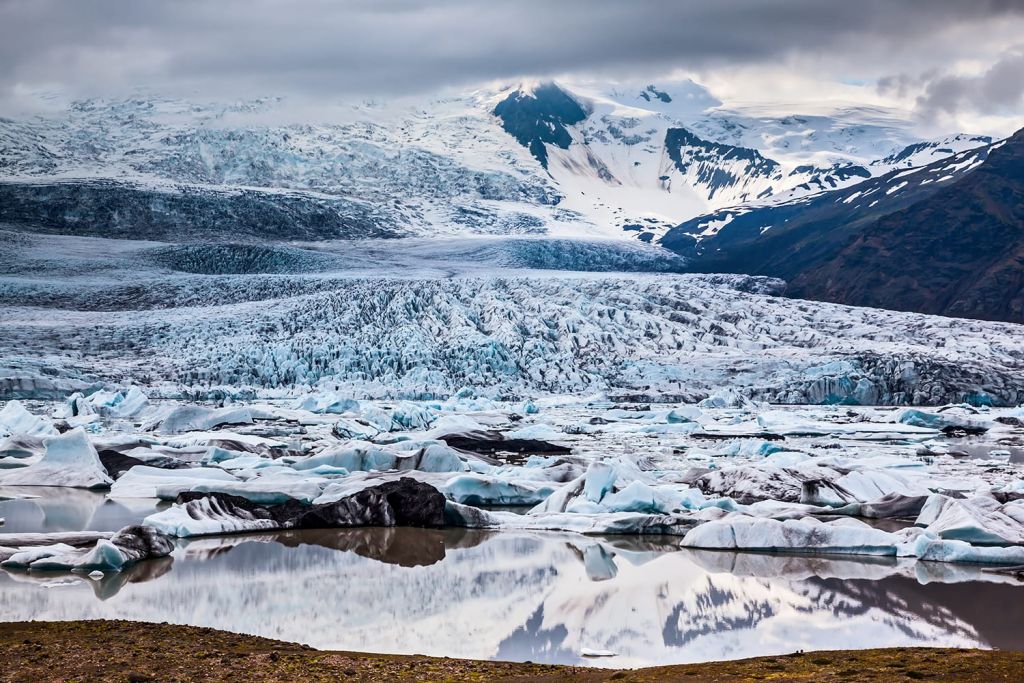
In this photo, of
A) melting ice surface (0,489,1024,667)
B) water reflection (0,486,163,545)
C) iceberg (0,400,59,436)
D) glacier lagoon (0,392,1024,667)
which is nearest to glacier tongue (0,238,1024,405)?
iceberg (0,400,59,436)

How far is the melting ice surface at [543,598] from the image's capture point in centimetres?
746

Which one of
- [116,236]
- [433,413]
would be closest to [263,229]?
[116,236]

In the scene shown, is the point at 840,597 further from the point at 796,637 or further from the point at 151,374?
the point at 151,374

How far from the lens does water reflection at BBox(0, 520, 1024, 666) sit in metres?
7.46

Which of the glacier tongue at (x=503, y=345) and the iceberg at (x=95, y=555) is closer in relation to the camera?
the iceberg at (x=95, y=555)

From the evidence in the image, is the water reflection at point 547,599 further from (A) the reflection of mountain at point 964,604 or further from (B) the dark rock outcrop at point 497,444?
(B) the dark rock outcrop at point 497,444

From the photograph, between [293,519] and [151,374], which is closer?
[293,519]

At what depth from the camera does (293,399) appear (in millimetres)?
32812

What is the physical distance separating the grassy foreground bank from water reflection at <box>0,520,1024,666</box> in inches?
25.0

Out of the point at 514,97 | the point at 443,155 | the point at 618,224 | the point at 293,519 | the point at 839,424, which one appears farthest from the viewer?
the point at 514,97

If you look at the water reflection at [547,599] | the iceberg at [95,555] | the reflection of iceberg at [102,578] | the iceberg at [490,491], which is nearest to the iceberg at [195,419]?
the iceberg at [490,491]

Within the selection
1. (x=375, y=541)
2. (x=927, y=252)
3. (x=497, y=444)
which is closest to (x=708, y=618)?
(x=375, y=541)

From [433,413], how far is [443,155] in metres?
77.1

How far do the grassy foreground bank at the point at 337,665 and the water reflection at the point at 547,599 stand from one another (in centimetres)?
64
